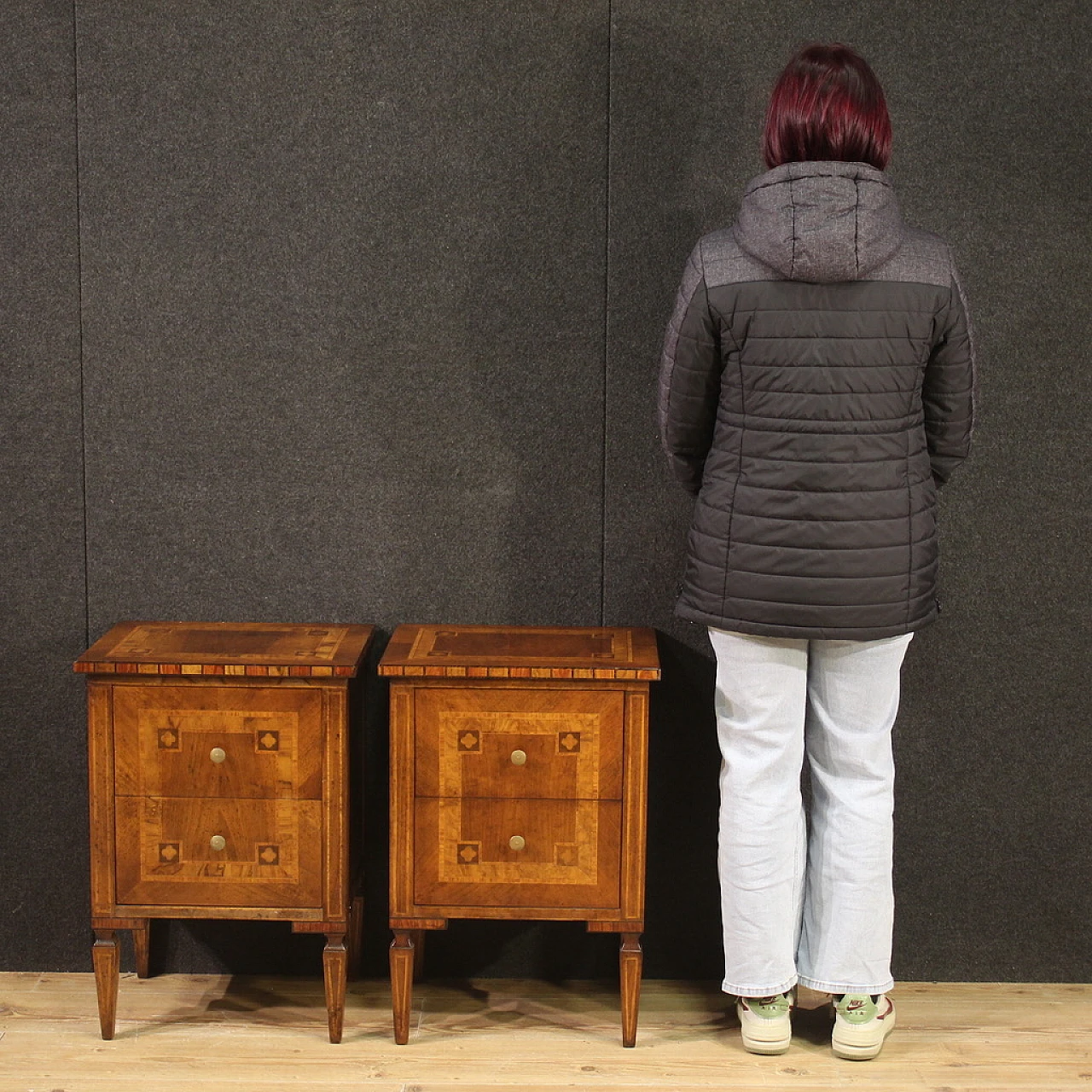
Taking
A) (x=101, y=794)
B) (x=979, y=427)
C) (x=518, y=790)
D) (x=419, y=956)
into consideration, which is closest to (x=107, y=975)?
(x=101, y=794)

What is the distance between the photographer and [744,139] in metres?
2.52

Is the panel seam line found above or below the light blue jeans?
above

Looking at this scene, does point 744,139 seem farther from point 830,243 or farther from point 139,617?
point 139,617

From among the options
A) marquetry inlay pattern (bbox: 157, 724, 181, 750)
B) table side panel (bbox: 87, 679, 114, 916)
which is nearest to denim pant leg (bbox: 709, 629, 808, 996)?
marquetry inlay pattern (bbox: 157, 724, 181, 750)

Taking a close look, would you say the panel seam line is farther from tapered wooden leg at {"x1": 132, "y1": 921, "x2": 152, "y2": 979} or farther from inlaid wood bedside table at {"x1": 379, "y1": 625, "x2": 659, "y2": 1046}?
inlaid wood bedside table at {"x1": 379, "y1": 625, "x2": 659, "y2": 1046}

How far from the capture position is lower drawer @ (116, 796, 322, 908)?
2357 mm

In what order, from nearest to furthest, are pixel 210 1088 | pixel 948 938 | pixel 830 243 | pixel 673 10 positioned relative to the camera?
pixel 830 243 → pixel 210 1088 → pixel 673 10 → pixel 948 938

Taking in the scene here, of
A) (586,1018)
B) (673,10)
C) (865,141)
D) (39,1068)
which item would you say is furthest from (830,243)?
(39,1068)

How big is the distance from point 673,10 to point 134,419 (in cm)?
123

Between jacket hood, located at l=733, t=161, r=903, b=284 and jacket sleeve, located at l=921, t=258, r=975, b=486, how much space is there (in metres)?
0.16

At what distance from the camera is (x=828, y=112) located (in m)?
2.11

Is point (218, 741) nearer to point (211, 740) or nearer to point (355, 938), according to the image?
point (211, 740)

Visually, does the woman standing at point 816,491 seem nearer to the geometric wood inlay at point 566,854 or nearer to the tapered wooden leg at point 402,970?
the geometric wood inlay at point 566,854

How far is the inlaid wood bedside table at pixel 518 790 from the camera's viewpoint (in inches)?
91.5
